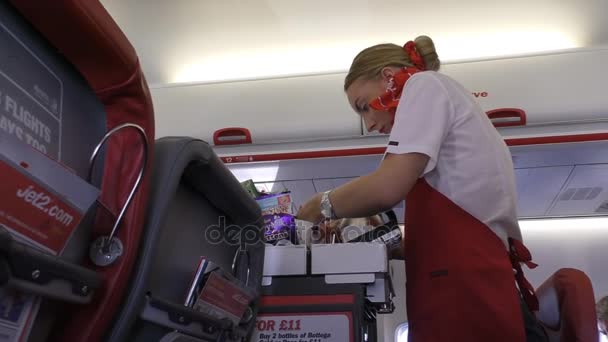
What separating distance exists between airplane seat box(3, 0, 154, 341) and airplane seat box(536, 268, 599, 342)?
1050mm

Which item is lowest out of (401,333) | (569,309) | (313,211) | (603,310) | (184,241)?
(401,333)

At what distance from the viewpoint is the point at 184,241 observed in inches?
42.9

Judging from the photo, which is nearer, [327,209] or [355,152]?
[327,209]

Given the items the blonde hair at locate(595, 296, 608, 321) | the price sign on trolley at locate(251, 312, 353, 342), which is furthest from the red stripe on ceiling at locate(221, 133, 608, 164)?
the price sign on trolley at locate(251, 312, 353, 342)

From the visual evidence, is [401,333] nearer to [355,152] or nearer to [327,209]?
[355,152]

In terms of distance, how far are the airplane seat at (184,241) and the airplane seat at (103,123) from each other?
4cm

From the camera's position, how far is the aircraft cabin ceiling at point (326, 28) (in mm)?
3494

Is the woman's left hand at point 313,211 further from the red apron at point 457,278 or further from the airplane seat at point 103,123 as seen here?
the airplane seat at point 103,123

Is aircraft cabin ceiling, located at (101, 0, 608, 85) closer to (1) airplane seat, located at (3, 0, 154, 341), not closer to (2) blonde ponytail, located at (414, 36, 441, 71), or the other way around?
(2) blonde ponytail, located at (414, 36, 441, 71)

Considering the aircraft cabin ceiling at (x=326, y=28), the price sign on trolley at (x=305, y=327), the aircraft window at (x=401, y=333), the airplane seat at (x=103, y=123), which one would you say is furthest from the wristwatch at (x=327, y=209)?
the aircraft window at (x=401, y=333)

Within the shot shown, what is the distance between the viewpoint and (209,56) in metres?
Result: 4.02

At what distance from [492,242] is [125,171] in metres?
0.98

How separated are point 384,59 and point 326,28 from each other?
1.99 metres

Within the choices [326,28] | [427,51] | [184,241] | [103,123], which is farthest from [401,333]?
[103,123]
